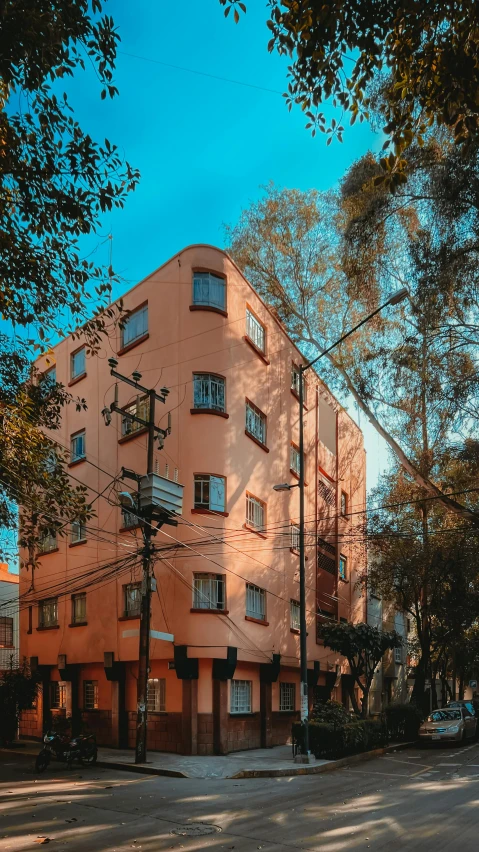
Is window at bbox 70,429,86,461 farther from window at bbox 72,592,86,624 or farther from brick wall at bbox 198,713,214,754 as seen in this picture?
brick wall at bbox 198,713,214,754

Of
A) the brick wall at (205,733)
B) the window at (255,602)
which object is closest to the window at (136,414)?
the window at (255,602)

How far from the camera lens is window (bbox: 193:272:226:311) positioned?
23641 mm

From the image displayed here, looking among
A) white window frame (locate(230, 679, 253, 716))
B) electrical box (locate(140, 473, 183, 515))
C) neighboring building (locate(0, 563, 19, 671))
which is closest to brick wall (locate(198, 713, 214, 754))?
white window frame (locate(230, 679, 253, 716))

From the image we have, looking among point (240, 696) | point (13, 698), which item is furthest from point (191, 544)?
point (13, 698)

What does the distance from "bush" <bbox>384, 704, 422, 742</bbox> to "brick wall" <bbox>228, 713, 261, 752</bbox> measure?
6.87 metres

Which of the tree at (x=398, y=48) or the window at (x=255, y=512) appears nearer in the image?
the tree at (x=398, y=48)

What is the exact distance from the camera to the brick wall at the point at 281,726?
24984 millimetres

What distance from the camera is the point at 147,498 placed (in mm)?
18906

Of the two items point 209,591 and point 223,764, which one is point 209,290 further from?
point 223,764

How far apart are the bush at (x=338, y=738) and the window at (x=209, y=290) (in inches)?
481

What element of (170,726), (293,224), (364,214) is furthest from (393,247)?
(170,726)

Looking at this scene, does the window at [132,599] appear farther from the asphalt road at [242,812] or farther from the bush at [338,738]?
the bush at [338,738]

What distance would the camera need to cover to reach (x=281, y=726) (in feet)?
84.4

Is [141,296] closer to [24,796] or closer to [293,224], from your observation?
[293,224]
